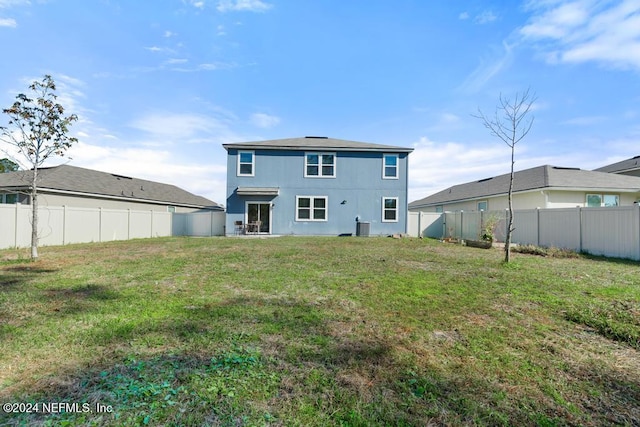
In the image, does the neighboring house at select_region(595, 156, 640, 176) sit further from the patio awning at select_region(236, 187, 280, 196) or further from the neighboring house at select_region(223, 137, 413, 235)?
the patio awning at select_region(236, 187, 280, 196)

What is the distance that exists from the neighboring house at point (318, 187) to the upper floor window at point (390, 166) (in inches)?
2.5

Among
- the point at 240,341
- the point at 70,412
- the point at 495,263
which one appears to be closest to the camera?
the point at 70,412

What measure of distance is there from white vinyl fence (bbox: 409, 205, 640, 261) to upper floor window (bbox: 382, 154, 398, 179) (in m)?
5.28

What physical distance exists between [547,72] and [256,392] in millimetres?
12095

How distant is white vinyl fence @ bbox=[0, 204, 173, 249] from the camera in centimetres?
1097

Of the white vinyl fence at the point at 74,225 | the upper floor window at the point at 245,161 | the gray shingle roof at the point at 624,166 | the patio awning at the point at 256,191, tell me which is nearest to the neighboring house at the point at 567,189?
the gray shingle roof at the point at 624,166

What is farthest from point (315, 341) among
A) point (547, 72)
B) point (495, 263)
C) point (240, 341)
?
point (547, 72)

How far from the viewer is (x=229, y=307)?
13.3ft

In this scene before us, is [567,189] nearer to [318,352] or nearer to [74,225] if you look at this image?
[318,352]

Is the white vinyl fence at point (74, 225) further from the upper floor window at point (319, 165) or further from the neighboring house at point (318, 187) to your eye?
the upper floor window at point (319, 165)

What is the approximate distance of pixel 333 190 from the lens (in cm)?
1842

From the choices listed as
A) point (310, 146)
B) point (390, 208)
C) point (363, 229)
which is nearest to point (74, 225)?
point (310, 146)

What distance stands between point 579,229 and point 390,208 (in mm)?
9447

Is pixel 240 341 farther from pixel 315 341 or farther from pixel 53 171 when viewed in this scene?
pixel 53 171
